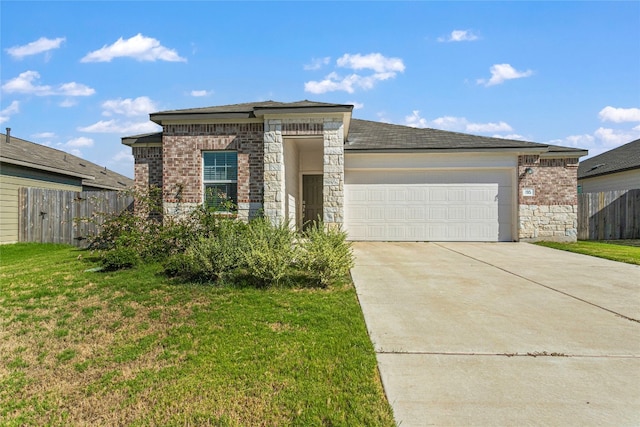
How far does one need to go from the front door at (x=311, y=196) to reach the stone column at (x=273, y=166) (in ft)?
11.7

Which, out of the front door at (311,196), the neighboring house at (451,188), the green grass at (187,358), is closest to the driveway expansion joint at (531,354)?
the green grass at (187,358)

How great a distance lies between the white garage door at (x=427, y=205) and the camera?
38.3 feet

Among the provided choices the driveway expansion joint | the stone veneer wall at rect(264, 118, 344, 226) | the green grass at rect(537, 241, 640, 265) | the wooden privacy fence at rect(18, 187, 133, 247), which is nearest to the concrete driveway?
the driveway expansion joint

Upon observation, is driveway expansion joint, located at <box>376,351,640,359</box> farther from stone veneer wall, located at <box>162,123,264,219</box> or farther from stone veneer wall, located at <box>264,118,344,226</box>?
stone veneer wall, located at <box>162,123,264,219</box>

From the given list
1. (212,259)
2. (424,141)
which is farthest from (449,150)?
(212,259)

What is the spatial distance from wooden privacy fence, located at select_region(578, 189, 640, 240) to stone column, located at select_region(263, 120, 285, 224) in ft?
37.1

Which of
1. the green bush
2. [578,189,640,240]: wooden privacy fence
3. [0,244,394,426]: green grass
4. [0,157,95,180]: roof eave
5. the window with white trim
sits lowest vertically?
[0,244,394,426]: green grass

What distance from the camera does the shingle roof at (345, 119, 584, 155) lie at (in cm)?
1145

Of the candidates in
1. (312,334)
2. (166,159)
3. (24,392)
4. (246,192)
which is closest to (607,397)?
(312,334)

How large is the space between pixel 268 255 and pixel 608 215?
13.8 meters

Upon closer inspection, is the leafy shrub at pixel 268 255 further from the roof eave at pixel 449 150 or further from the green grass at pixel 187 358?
the roof eave at pixel 449 150

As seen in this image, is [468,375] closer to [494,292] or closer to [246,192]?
[494,292]

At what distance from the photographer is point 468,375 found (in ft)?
9.69

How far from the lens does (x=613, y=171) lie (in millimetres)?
15789
